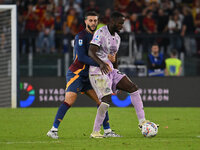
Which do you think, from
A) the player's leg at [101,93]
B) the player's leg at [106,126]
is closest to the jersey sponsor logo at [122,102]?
the player's leg at [106,126]

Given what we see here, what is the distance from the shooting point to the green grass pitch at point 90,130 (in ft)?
24.4

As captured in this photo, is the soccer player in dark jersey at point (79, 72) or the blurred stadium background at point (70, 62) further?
the blurred stadium background at point (70, 62)

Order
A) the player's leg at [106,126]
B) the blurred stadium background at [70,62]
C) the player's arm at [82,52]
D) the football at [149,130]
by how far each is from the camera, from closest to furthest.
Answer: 1. the football at [149,130]
2. the player's arm at [82,52]
3. the player's leg at [106,126]
4. the blurred stadium background at [70,62]

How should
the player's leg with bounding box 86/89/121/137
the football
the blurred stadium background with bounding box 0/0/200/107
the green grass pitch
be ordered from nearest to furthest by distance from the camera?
the green grass pitch
the football
the player's leg with bounding box 86/89/121/137
the blurred stadium background with bounding box 0/0/200/107

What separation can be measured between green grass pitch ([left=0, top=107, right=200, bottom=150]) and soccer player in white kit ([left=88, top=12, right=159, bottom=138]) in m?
0.45

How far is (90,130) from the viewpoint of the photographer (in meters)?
9.63

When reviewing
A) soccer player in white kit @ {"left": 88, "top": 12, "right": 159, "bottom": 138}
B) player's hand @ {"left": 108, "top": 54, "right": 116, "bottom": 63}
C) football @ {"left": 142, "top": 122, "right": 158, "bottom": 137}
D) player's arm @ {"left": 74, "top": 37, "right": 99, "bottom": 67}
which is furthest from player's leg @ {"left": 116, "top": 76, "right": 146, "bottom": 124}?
player's arm @ {"left": 74, "top": 37, "right": 99, "bottom": 67}

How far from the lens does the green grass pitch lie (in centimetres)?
745

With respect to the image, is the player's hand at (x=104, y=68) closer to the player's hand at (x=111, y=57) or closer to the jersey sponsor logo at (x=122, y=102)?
the player's hand at (x=111, y=57)

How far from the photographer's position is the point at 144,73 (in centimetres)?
1727

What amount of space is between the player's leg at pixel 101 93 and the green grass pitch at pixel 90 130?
0.26m

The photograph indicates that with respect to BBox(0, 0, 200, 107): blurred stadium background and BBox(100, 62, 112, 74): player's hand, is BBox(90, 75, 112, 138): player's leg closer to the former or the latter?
BBox(100, 62, 112, 74): player's hand

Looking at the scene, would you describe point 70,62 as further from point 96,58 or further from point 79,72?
point 96,58

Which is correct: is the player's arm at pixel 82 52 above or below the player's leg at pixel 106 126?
above
